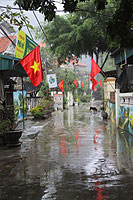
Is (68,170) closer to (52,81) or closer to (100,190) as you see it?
(100,190)

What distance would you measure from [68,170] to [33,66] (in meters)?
5.89

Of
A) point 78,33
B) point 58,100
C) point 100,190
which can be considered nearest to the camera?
point 100,190

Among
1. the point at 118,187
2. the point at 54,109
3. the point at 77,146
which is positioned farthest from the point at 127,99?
the point at 54,109

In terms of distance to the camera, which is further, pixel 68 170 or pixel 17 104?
pixel 17 104

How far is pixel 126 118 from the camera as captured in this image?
13.4m

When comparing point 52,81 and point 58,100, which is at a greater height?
point 52,81

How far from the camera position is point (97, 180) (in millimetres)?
5891

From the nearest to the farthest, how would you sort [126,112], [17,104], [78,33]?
[126,112]
[17,104]
[78,33]

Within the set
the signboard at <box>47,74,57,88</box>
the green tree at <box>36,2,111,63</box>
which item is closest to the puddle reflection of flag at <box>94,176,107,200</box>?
the green tree at <box>36,2,111,63</box>

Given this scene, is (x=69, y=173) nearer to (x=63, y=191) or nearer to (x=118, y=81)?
(x=63, y=191)

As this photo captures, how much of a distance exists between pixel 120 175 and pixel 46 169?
1948mm

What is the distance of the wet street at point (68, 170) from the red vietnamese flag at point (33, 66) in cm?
276

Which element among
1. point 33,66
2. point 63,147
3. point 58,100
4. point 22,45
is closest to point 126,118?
point 63,147

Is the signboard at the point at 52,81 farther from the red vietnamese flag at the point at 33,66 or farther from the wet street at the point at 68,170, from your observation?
the wet street at the point at 68,170
